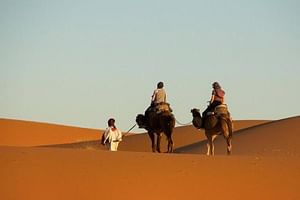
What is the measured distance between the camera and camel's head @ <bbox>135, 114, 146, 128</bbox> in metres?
26.6

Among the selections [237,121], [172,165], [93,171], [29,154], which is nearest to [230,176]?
[172,165]

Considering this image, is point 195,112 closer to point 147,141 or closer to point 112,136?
point 112,136

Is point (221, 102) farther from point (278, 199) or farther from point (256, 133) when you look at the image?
point (256, 133)

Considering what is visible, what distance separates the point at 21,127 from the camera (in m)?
72.8

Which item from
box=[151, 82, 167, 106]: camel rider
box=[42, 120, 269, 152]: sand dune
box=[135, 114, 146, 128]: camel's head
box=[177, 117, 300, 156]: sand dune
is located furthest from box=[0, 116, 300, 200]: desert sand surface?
box=[42, 120, 269, 152]: sand dune

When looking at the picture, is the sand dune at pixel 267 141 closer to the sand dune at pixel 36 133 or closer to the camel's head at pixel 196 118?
the camel's head at pixel 196 118

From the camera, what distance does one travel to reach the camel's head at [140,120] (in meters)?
26.6

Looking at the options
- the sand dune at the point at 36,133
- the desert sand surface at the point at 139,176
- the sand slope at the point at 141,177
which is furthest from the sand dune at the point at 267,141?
the sand dune at the point at 36,133

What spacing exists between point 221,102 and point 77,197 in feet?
35.6

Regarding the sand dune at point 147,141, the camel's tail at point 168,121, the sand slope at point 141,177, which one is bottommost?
the sand slope at point 141,177

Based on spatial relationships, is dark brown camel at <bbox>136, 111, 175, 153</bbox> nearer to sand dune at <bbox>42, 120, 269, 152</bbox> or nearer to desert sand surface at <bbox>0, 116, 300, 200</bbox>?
desert sand surface at <bbox>0, 116, 300, 200</bbox>

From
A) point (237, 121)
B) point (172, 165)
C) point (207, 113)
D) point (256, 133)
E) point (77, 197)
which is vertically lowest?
point (77, 197)

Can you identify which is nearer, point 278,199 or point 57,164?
point 278,199

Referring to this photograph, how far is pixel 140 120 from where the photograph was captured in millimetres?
26797
